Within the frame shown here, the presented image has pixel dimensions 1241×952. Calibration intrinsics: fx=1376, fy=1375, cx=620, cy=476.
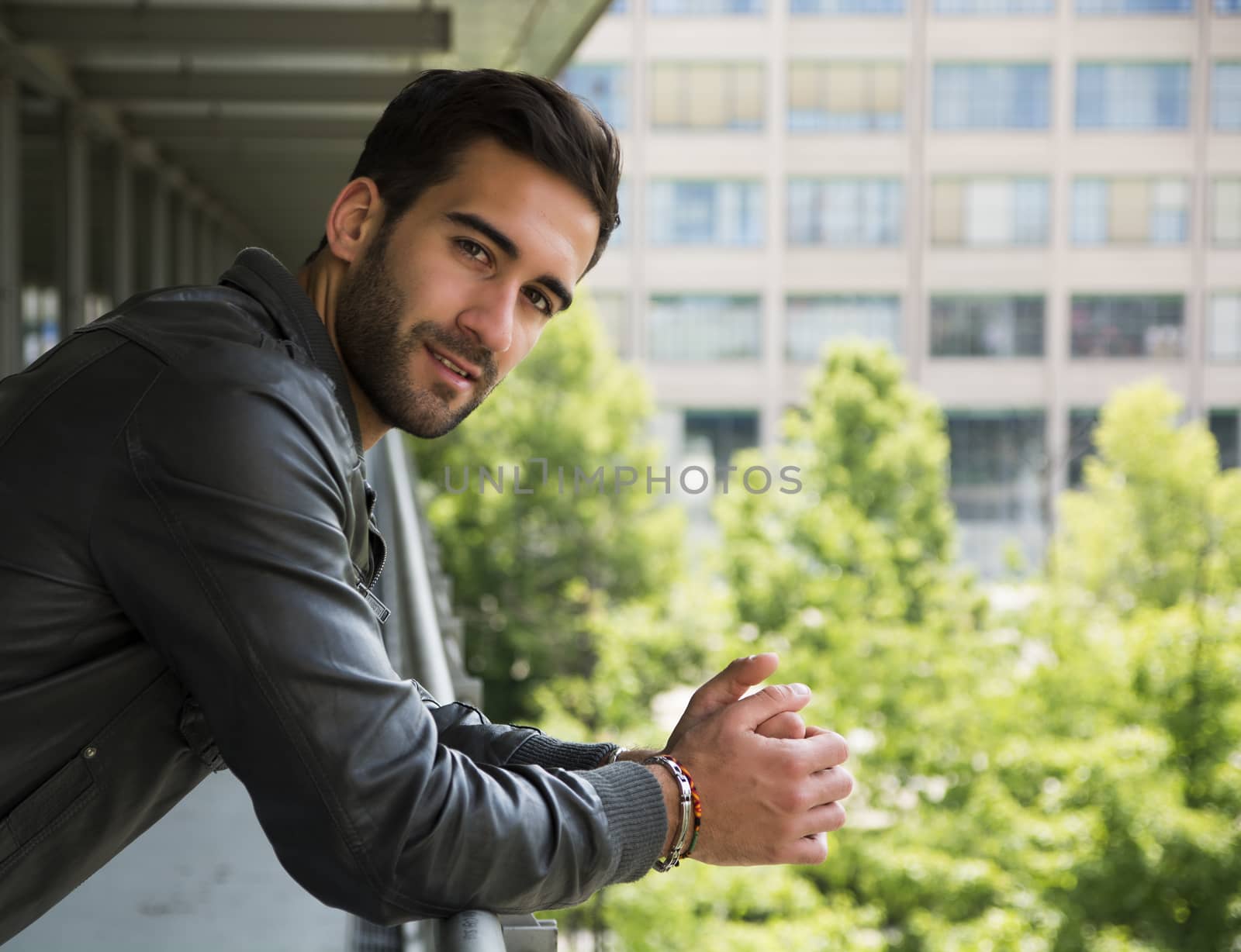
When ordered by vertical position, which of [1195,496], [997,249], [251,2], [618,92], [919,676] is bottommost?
[919,676]

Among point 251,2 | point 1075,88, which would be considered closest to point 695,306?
point 1075,88

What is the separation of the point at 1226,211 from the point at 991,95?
10057 millimetres

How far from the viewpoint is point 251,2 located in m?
9.02

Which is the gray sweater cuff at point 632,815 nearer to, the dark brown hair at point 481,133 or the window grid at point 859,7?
the dark brown hair at point 481,133

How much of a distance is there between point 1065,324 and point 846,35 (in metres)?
13.6

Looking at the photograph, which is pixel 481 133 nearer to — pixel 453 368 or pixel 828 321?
pixel 453 368

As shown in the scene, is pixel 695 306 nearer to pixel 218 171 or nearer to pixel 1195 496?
pixel 1195 496

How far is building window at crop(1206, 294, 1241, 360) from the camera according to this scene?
52.5 meters

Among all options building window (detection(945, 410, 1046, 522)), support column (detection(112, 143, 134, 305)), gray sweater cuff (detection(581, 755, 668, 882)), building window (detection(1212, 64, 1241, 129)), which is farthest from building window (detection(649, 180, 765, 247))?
gray sweater cuff (detection(581, 755, 668, 882))

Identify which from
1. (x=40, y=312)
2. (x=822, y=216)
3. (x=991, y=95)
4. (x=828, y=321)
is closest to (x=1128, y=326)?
(x=991, y=95)

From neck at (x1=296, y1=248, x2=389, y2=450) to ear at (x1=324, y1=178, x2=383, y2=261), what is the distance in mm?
19

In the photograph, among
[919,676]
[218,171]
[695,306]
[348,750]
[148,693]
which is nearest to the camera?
[348,750]

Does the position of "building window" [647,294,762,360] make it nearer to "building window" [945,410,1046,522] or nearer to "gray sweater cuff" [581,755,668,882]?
"building window" [945,410,1046,522]

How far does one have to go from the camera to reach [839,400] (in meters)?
27.2
